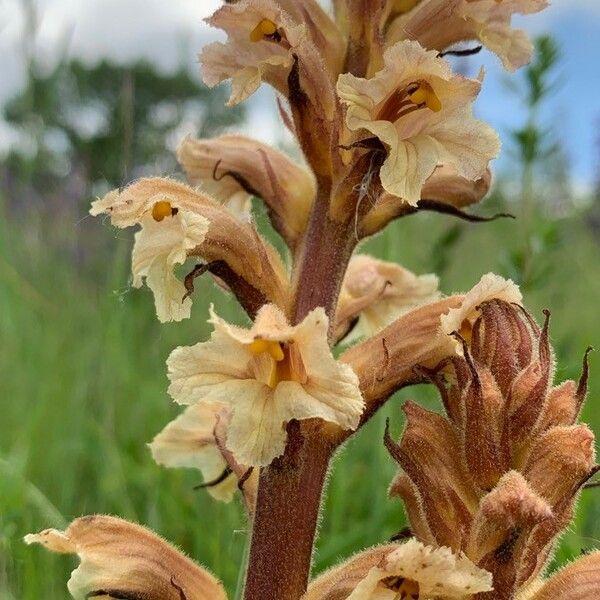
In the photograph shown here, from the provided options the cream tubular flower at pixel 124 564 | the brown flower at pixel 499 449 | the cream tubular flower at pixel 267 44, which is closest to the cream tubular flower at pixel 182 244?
the cream tubular flower at pixel 267 44

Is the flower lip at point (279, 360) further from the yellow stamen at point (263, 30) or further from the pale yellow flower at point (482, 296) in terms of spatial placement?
the yellow stamen at point (263, 30)

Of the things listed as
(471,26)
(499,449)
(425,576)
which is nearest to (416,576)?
(425,576)

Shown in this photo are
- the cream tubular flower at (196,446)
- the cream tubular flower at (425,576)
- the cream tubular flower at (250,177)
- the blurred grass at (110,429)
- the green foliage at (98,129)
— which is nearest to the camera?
the cream tubular flower at (425,576)

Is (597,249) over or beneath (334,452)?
over

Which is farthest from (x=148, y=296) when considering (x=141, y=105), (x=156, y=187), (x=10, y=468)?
(x=156, y=187)

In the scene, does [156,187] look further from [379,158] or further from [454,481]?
[454,481]

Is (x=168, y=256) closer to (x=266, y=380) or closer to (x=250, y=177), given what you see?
(x=266, y=380)

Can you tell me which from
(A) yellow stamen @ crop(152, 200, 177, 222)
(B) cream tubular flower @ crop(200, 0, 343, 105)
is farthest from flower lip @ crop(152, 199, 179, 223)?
(B) cream tubular flower @ crop(200, 0, 343, 105)
